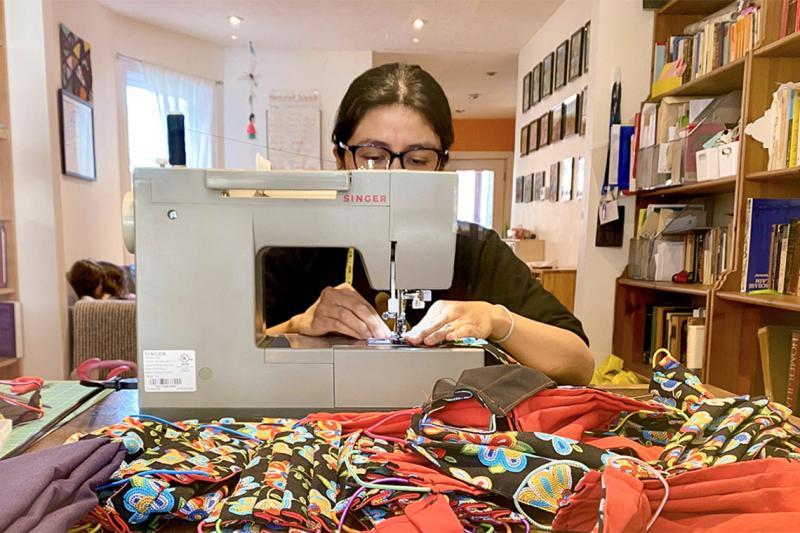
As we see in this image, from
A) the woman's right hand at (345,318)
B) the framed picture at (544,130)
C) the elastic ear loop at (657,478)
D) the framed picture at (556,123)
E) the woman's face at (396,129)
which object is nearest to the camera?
the elastic ear loop at (657,478)

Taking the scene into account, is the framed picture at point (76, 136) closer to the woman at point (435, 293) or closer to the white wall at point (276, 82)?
the white wall at point (276, 82)

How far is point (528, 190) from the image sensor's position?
4.46 metres

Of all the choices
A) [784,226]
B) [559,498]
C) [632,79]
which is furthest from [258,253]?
[632,79]

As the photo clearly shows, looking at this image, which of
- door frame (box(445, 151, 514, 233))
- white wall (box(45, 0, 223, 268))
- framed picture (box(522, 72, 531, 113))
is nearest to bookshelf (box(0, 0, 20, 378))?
white wall (box(45, 0, 223, 268))

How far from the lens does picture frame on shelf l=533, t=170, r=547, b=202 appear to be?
159 inches

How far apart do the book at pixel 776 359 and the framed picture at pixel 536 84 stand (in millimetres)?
2868

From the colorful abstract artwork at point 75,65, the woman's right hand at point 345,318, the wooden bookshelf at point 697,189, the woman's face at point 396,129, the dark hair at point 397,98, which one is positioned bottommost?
the woman's right hand at point 345,318

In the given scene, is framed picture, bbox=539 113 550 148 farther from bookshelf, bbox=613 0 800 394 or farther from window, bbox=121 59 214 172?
window, bbox=121 59 214 172

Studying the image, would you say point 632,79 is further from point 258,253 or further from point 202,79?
point 202,79

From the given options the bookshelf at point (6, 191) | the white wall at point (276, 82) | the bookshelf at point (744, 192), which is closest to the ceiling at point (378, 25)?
the white wall at point (276, 82)

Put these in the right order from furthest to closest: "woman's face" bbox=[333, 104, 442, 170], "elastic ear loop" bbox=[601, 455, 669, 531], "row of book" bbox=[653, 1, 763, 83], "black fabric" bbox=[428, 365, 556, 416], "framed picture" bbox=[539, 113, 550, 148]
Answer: "framed picture" bbox=[539, 113, 550, 148], "row of book" bbox=[653, 1, 763, 83], "woman's face" bbox=[333, 104, 442, 170], "black fabric" bbox=[428, 365, 556, 416], "elastic ear loop" bbox=[601, 455, 669, 531]

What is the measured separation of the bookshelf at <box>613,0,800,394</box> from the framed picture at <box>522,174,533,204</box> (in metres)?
2.00

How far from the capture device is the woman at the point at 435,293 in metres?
0.90

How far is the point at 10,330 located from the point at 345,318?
2563 millimetres
